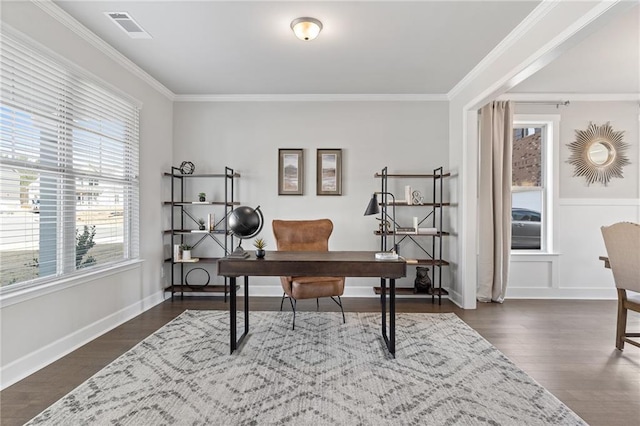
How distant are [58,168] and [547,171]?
5373 millimetres

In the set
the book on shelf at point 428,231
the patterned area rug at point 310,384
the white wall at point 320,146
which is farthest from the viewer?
the white wall at point 320,146

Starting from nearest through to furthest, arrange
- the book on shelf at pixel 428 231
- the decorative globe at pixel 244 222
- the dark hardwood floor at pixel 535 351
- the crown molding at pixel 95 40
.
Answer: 1. the dark hardwood floor at pixel 535 351
2. the crown molding at pixel 95 40
3. the decorative globe at pixel 244 222
4. the book on shelf at pixel 428 231

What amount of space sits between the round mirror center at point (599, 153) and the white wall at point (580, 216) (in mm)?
254

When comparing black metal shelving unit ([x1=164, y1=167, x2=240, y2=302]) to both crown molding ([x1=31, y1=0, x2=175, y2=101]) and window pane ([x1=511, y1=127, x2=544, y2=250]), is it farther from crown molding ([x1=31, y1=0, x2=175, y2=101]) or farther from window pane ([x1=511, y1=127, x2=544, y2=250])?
window pane ([x1=511, y1=127, x2=544, y2=250])

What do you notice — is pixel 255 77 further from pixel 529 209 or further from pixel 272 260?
pixel 529 209

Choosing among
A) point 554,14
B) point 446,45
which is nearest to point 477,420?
point 554,14

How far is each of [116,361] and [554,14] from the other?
13.5ft

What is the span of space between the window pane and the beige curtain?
0.42 m

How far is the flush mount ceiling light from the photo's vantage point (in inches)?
96.7

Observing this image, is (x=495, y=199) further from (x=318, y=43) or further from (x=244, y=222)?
(x=244, y=222)

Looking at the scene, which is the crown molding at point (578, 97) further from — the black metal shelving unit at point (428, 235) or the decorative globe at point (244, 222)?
the decorative globe at point (244, 222)

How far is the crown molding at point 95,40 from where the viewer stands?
7.62 feet

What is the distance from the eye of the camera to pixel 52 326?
93.7 inches

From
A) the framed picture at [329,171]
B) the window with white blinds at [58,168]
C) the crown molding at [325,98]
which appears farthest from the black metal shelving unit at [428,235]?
the window with white blinds at [58,168]
